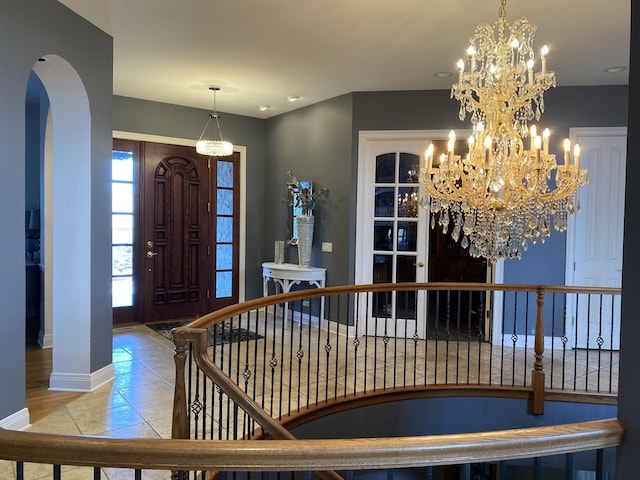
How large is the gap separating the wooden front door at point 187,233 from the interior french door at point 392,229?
88.0 inches

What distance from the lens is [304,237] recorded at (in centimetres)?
593

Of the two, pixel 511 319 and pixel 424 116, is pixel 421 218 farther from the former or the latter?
pixel 511 319

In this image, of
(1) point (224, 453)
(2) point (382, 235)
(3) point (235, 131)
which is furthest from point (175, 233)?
(1) point (224, 453)

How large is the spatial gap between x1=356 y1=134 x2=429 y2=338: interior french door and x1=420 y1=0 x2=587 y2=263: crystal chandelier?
216 centimetres

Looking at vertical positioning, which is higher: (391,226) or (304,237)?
(391,226)

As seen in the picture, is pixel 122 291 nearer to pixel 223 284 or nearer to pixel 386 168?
pixel 223 284

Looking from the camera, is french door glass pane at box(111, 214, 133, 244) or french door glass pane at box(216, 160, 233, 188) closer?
french door glass pane at box(111, 214, 133, 244)

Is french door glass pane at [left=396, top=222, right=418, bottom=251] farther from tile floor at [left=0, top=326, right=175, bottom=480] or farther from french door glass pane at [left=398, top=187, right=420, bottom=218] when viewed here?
tile floor at [left=0, top=326, right=175, bottom=480]

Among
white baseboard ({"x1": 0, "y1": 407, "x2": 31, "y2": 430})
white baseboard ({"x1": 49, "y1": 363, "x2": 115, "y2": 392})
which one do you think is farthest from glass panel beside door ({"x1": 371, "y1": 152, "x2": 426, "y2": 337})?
white baseboard ({"x1": 0, "y1": 407, "x2": 31, "y2": 430})

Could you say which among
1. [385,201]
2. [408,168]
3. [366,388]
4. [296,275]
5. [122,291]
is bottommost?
[366,388]

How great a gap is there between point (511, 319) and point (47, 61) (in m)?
5.18

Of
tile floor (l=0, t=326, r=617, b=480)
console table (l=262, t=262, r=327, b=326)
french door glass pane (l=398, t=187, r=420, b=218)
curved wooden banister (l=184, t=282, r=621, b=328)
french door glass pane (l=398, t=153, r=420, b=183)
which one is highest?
french door glass pane (l=398, t=153, r=420, b=183)

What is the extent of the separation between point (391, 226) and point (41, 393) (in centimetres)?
390

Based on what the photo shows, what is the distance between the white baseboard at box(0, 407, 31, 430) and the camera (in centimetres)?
279
